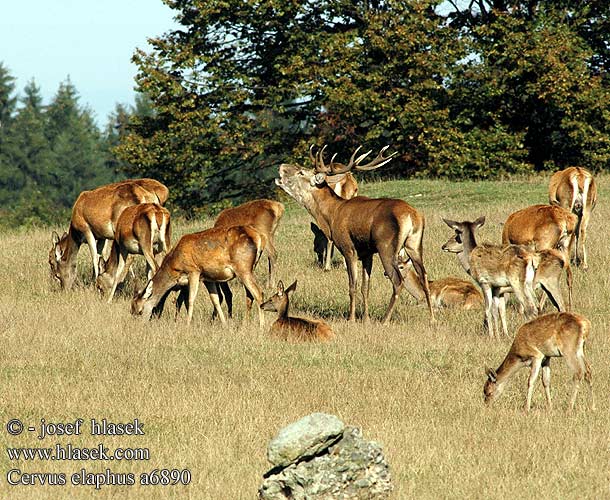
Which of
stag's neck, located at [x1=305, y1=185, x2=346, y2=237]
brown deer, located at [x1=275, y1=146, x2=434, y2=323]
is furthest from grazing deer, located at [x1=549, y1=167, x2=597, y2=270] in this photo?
stag's neck, located at [x1=305, y1=185, x2=346, y2=237]

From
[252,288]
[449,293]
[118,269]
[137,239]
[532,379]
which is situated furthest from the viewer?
[118,269]

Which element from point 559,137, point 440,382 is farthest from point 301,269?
point 559,137

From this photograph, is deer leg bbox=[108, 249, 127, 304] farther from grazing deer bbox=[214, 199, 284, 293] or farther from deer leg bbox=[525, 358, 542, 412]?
deer leg bbox=[525, 358, 542, 412]

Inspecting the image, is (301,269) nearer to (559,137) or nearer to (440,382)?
(440,382)

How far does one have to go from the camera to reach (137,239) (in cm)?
1580

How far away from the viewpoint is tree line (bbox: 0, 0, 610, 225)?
108 ft

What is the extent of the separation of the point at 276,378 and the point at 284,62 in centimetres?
2473

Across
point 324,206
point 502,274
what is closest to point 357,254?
point 324,206

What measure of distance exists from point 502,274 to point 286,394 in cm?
353

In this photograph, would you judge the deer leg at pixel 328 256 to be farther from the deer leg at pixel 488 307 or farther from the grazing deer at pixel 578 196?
the deer leg at pixel 488 307

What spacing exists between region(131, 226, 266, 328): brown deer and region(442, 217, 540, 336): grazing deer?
2.73m

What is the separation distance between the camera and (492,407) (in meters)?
9.48

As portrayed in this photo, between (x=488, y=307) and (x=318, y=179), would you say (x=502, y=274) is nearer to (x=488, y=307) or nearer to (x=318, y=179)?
(x=488, y=307)

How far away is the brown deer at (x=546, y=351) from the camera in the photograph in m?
9.22
